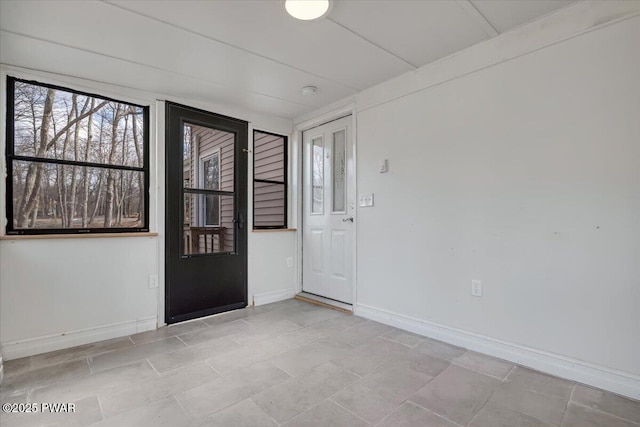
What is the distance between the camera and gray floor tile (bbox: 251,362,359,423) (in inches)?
68.4

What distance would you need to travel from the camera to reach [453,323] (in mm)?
2588

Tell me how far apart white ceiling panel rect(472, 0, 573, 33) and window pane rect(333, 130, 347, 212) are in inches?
71.9

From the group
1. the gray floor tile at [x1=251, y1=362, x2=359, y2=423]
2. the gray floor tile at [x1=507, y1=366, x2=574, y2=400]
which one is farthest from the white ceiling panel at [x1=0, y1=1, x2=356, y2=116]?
the gray floor tile at [x1=507, y1=366, x2=574, y2=400]

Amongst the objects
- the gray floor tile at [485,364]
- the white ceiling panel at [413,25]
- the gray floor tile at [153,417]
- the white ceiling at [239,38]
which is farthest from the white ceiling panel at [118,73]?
the gray floor tile at [485,364]

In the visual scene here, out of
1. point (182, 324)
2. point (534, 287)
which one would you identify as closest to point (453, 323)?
point (534, 287)

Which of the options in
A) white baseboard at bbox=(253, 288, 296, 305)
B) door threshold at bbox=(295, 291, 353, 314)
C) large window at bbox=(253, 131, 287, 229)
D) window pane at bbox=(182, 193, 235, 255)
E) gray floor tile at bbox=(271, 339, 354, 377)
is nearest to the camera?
gray floor tile at bbox=(271, 339, 354, 377)

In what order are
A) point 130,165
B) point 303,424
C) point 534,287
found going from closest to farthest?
point 303,424 < point 534,287 < point 130,165

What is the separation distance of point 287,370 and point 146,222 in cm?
194

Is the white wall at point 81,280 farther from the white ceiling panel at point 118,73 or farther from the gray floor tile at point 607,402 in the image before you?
the gray floor tile at point 607,402

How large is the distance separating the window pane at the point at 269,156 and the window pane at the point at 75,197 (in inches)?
51.3

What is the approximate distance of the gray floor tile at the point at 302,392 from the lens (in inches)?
68.4

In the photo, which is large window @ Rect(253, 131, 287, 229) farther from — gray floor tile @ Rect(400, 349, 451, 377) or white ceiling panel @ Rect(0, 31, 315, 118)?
gray floor tile @ Rect(400, 349, 451, 377)

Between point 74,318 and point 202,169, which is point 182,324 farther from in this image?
point 202,169

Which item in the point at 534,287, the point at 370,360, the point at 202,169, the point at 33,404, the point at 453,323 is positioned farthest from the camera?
the point at 202,169
